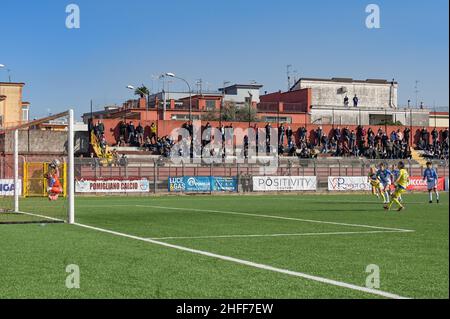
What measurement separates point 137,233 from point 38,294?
28.9 feet

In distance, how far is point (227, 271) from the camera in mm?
10523

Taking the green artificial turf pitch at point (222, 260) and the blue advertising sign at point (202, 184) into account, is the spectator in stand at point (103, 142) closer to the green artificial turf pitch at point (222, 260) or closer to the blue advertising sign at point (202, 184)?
the blue advertising sign at point (202, 184)

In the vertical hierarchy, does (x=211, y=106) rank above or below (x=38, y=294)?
above

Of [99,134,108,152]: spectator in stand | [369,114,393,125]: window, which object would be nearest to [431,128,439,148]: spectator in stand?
[369,114,393,125]: window

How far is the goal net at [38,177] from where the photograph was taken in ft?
70.4

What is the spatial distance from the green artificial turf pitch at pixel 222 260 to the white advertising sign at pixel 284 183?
31314 mm

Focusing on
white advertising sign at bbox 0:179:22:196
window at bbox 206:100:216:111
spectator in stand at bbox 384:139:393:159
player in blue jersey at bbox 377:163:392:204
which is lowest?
white advertising sign at bbox 0:179:22:196

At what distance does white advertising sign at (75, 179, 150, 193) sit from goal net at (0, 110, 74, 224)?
300 cm

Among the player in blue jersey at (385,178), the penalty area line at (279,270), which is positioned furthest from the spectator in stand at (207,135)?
the penalty area line at (279,270)

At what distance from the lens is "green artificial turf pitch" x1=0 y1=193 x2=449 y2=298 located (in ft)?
29.1

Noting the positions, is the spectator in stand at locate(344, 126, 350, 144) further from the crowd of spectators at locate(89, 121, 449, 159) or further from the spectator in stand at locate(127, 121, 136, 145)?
the spectator in stand at locate(127, 121, 136, 145)

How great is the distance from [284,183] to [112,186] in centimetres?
1280
